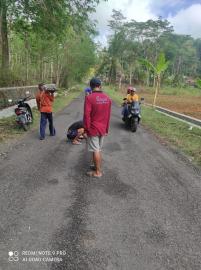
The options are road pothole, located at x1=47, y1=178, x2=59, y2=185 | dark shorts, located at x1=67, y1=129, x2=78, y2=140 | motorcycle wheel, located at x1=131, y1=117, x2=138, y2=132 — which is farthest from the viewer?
motorcycle wheel, located at x1=131, y1=117, x2=138, y2=132

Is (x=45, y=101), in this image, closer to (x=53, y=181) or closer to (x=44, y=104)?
(x=44, y=104)

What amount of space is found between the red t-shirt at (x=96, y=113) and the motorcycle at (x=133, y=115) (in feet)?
20.8

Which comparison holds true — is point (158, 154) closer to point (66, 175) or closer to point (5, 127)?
point (66, 175)

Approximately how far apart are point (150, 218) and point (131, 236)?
683mm

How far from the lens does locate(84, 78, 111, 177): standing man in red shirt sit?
21.5 ft

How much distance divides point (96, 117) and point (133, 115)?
651 centimetres

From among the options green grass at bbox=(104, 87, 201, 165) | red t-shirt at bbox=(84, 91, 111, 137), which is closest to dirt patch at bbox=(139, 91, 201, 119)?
green grass at bbox=(104, 87, 201, 165)

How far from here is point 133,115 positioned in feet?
42.8

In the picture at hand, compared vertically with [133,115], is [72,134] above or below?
below

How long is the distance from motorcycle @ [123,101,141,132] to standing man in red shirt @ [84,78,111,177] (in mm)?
6303

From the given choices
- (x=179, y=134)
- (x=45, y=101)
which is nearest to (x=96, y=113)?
(x=45, y=101)

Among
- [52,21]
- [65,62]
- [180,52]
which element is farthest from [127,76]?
[52,21]

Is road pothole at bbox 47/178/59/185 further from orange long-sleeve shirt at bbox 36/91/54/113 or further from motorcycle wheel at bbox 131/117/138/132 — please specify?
motorcycle wheel at bbox 131/117/138/132

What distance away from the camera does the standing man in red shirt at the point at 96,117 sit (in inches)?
258
